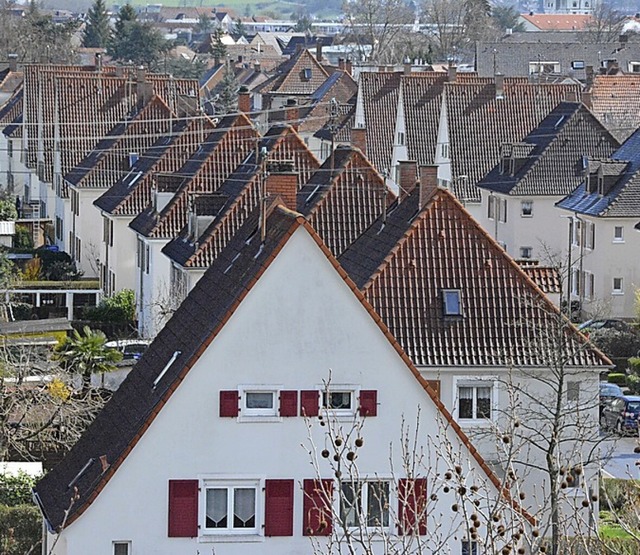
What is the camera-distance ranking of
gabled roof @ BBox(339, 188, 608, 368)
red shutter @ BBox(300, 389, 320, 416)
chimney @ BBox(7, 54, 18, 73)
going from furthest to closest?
chimney @ BBox(7, 54, 18, 73), gabled roof @ BBox(339, 188, 608, 368), red shutter @ BBox(300, 389, 320, 416)

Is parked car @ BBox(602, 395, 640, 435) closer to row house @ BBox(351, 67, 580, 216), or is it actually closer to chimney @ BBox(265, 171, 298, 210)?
chimney @ BBox(265, 171, 298, 210)

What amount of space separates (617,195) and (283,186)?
28.8 metres

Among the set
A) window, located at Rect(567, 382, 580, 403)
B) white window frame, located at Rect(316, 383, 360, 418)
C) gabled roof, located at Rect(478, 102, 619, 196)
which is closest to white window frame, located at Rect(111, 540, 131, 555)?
white window frame, located at Rect(316, 383, 360, 418)

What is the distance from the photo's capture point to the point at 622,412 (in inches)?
1543

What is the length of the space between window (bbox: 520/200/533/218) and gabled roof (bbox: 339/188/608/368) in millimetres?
30990

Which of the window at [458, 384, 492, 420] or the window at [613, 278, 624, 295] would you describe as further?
the window at [613, 278, 624, 295]

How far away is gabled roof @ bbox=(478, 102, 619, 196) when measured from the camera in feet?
197

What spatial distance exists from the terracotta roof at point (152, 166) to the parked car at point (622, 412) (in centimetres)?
1469

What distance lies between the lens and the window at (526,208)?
6041 cm

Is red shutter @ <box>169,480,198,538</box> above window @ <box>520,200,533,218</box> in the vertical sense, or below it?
below

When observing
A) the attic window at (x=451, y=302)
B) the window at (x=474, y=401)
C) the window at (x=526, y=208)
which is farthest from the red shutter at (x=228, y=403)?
the window at (x=526, y=208)

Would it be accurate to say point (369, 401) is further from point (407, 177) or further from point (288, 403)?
point (407, 177)

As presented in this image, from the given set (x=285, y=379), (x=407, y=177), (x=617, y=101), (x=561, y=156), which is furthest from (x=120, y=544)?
(x=617, y=101)

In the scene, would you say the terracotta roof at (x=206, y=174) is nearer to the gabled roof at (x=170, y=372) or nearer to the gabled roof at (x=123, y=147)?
the gabled roof at (x=123, y=147)
